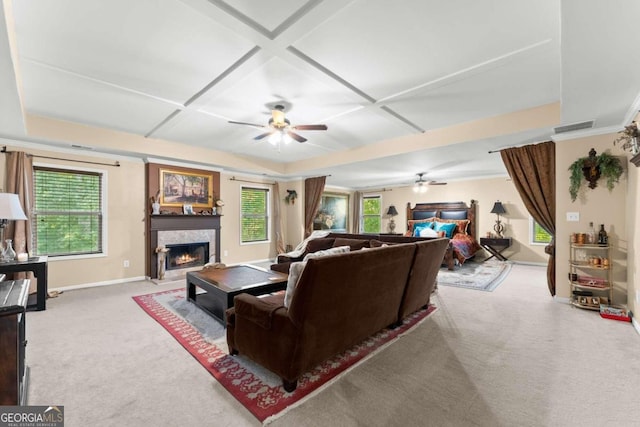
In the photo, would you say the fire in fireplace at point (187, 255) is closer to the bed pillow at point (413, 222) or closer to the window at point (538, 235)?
the bed pillow at point (413, 222)

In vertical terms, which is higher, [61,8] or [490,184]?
[61,8]

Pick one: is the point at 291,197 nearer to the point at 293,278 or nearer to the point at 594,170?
the point at 293,278

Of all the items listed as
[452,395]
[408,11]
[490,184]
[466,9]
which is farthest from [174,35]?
[490,184]

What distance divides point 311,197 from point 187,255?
326cm

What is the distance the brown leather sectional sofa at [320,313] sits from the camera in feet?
5.67

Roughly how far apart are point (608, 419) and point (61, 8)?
14.2 feet

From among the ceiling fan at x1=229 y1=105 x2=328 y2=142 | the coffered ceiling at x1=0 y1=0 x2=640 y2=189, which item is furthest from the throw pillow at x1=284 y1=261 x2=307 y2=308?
the ceiling fan at x1=229 y1=105 x2=328 y2=142

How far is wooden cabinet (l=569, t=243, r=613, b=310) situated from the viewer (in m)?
3.33

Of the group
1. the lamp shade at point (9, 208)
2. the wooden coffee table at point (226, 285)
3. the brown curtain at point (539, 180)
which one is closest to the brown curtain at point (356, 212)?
the brown curtain at point (539, 180)

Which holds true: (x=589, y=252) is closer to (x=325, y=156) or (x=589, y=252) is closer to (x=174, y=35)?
(x=325, y=156)

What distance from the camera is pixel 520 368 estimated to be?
2102 mm

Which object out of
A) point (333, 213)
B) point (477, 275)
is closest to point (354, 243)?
point (477, 275)

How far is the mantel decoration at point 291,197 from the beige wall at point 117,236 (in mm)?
3446

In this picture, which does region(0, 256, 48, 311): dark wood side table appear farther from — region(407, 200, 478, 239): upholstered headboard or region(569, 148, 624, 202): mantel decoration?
region(407, 200, 478, 239): upholstered headboard
